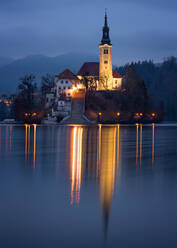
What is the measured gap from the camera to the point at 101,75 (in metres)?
90.8

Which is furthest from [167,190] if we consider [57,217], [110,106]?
[110,106]

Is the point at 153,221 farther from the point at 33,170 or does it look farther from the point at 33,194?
the point at 33,170

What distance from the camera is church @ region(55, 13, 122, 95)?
8512 centimetres

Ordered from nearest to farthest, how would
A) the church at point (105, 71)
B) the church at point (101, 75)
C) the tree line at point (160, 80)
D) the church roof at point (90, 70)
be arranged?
the church at point (101, 75) < the church at point (105, 71) < the church roof at point (90, 70) < the tree line at point (160, 80)

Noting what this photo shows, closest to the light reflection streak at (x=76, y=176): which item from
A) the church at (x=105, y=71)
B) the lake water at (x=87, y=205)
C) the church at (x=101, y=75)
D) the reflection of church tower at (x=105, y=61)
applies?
the lake water at (x=87, y=205)

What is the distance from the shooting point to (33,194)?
982 cm

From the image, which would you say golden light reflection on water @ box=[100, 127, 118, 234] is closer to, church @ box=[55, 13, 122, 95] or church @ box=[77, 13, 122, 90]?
church @ box=[55, 13, 122, 95]

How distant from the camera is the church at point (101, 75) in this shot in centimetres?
8512

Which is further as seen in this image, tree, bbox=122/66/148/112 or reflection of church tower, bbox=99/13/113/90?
reflection of church tower, bbox=99/13/113/90

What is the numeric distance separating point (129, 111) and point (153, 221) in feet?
228

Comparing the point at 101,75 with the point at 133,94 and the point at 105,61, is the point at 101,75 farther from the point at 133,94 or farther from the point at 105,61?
the point at 133,94

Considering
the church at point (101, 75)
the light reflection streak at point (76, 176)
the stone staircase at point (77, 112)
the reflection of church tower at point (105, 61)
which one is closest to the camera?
the light reflection streak at point (76, 176)

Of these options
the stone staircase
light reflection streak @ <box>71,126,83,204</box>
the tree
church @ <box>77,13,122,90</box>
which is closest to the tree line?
church @ <box>77,13,122,90</box>

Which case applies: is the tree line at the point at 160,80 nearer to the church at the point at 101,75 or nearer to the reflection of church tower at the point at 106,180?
the church at the point at 101,75
